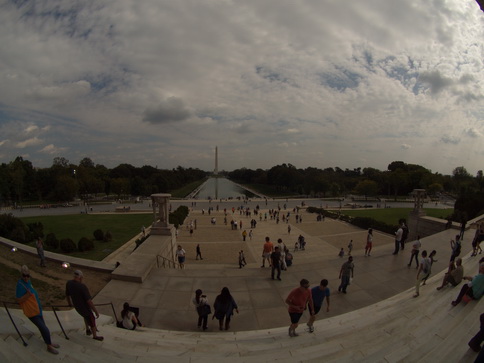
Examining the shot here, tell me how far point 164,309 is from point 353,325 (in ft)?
14.9

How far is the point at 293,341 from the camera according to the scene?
16.4 feet

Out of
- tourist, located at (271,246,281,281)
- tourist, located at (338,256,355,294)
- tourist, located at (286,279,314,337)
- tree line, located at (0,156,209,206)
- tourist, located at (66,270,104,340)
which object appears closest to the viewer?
tourist, located at (66,270,104,340)

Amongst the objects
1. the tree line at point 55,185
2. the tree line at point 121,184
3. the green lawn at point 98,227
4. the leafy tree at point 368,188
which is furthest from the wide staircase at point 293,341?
the leafy tree at point 368,188

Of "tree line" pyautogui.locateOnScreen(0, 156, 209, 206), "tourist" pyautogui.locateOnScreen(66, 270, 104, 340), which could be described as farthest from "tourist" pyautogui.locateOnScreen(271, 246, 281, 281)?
"tree line" pyautogui.locateOnScreen(0, 156, 209, 206)

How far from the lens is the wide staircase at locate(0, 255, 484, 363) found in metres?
3.81

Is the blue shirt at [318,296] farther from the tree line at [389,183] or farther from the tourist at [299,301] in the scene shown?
the tree line at [389,183]

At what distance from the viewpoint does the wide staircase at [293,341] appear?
3.81m

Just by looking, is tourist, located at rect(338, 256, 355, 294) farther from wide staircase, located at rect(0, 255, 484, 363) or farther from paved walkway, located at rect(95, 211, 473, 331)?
wide staircase, located at rect(0, 255, 484, 363)

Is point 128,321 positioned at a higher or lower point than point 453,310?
lower

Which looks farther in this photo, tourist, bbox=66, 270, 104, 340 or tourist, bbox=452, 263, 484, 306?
tourist, bbox=452, 263, 484, 306

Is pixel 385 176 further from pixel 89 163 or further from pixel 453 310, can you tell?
pixel 89 163

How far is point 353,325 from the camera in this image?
552cm

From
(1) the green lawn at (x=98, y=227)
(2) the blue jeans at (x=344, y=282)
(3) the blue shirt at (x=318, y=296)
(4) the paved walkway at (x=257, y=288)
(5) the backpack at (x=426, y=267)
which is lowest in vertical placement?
(1) the green lawn at (x=98, y=227)

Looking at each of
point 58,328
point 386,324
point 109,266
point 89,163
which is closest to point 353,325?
point 386,324
